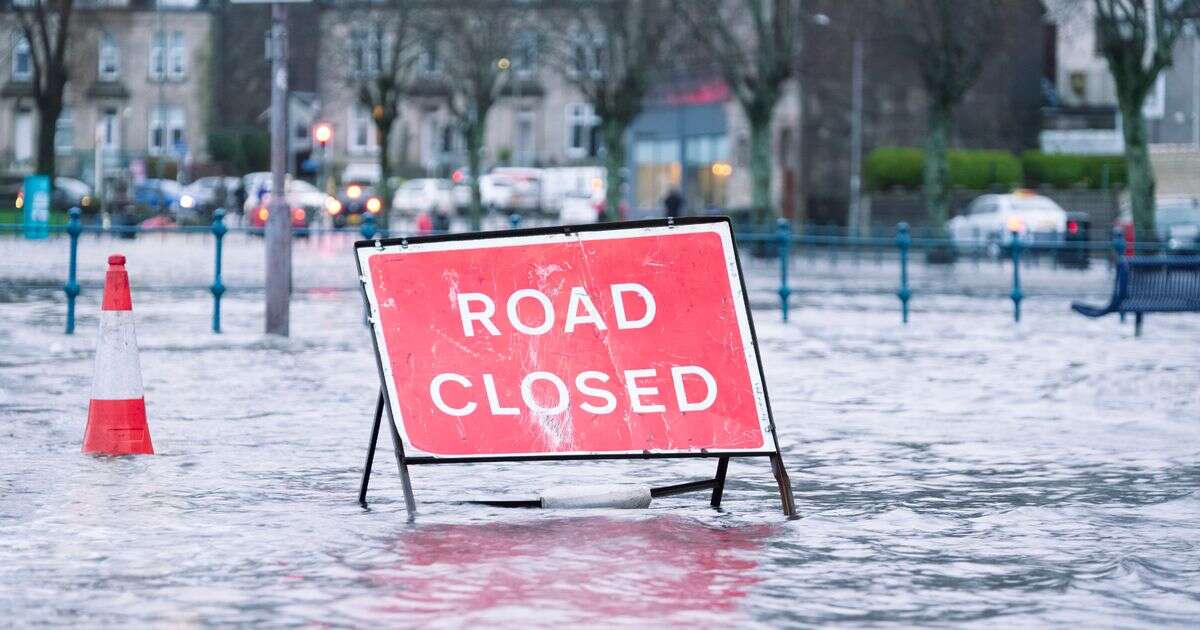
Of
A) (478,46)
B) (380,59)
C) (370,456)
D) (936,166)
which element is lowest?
(370,456)

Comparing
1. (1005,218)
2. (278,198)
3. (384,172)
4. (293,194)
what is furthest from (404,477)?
(293,194)

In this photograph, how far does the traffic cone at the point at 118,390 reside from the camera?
1138 centimetres

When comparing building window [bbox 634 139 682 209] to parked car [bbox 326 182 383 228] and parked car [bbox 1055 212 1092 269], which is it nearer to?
parked car [bbox 326 182 383 228]

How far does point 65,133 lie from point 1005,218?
191 feet

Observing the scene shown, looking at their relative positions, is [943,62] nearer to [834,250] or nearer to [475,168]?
[834,250]

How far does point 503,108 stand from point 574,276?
289ft

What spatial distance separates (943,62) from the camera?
2023 inches

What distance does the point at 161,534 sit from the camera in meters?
8.77

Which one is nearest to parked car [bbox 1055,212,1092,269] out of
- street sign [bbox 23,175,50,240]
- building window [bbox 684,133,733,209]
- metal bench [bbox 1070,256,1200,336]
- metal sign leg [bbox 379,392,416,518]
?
metal bench [bbox 1070,256,1200,336]

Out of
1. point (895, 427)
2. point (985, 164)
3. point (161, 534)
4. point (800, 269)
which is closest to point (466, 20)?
point (985, 164)

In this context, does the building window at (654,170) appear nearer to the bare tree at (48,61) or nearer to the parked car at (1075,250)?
the bare tree at (48,61)

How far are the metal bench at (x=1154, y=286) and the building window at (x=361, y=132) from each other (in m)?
81.2

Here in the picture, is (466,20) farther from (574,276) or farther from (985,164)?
(574,276)

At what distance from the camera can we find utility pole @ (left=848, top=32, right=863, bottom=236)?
6297cm
